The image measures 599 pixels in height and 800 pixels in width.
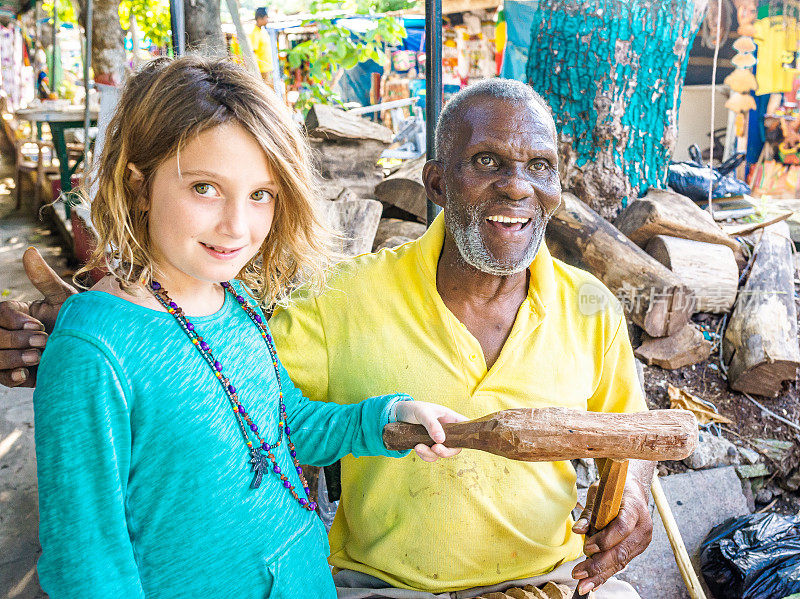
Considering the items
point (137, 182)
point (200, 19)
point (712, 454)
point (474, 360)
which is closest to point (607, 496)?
point (474, 360)

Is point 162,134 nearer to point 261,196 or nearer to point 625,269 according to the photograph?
point 261,196

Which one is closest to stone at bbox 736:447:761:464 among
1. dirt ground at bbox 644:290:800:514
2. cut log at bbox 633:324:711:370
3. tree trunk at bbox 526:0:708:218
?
dirt ground at bbox 644:290:800:514

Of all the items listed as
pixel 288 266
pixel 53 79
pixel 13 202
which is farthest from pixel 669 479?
pixel 53 79

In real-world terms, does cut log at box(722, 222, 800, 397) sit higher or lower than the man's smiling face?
lower

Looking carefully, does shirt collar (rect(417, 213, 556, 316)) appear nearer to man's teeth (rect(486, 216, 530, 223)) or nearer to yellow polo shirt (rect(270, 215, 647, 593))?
yellow polo shirt (rect(270, 215, 647, 593))

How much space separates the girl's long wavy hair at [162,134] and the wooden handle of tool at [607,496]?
0.92 meters

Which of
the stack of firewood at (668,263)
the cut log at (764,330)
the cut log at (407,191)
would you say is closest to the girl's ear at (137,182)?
the stack of firewood at (668,263)

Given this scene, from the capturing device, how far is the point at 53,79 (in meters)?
11.7

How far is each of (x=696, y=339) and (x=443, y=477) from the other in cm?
204

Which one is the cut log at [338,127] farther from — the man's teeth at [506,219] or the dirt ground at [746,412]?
the man's teeth at [506,219]

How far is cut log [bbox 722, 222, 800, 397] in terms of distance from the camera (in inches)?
121

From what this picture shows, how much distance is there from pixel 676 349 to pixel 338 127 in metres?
2.25

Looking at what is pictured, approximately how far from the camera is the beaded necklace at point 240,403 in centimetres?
128

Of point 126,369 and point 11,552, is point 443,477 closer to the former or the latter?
point 126,369
